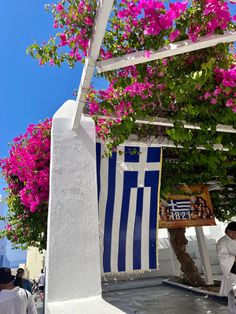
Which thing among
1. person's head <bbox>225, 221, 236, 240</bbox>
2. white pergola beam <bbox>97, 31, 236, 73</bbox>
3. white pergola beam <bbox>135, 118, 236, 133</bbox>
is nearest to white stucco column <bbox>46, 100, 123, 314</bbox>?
white pergola beam <bbox>135, 118, 236, 133</bbox>

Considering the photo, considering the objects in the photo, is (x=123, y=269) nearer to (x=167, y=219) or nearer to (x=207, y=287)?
(x=167, y=219)

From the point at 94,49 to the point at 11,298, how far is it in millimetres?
2770

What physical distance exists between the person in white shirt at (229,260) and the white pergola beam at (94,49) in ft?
10.1

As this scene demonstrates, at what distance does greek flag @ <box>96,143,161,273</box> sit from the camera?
5.04m

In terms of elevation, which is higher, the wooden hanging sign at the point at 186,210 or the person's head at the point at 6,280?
the wooden hanging sign at the point at 186,210

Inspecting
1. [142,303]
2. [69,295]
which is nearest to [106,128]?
[69,295]

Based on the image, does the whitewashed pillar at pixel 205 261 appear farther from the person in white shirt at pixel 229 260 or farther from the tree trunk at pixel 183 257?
the person in white shirt at pixel 229 260

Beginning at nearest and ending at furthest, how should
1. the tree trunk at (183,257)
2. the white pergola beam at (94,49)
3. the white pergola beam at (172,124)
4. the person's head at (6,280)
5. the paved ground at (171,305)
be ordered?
1. the white pergola beam at (94,49)
2. the person's head at (6,280)
3. the white pergola beam at (172,124)
4. the paved ground at (171,305)
5. the tree trunk at (183,257)

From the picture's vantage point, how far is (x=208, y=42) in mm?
2922

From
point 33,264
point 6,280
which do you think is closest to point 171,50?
point 6,280

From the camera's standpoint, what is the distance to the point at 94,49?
9.87 ft

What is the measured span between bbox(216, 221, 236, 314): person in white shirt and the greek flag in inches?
42.4

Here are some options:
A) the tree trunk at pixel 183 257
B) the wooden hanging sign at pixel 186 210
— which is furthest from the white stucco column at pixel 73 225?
the tree trunk at pixel 183 257

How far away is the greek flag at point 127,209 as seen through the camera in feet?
16.5
